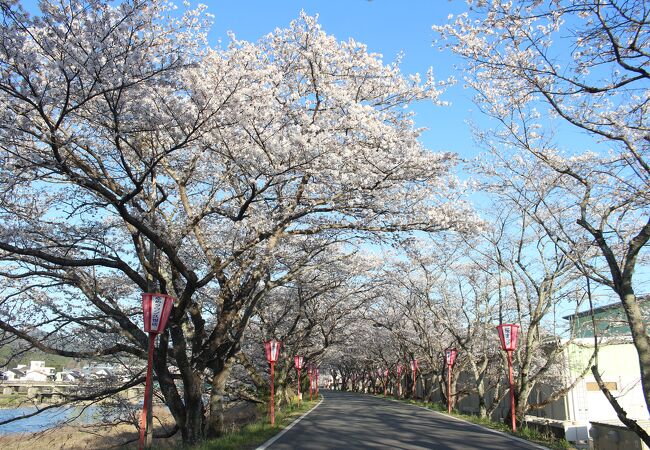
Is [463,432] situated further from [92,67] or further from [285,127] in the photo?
[92,67]

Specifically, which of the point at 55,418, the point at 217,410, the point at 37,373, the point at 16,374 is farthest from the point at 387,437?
the point at 37,373

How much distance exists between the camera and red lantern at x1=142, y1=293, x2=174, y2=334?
26.8ft

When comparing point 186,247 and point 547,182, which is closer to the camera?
point 547,182

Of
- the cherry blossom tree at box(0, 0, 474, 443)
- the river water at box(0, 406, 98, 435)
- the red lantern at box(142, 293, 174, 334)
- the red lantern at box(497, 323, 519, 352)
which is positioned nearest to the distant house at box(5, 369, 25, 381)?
the river water at box(0, 406, 98, 435)

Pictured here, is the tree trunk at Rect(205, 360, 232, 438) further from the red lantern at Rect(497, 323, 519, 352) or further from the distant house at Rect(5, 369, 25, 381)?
the distant house at Rect(5, 369, 25, 381)

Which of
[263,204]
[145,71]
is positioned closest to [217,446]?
[263,204]

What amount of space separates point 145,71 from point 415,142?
5.76 metres

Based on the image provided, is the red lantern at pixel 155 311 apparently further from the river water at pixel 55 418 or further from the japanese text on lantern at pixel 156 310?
the river water at pixel 55 418

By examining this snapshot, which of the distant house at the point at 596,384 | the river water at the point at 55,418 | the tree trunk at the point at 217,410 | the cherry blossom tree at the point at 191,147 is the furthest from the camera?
the distant house at the point at 596,384

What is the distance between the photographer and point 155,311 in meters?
8.24

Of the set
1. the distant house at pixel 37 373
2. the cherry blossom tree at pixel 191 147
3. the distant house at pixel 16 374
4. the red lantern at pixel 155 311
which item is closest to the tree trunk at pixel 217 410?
the cherry blossom tree at pixel 191 147

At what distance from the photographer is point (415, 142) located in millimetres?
11086

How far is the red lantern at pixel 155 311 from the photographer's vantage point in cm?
817

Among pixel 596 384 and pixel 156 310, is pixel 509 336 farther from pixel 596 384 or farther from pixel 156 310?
pixel 596 384
